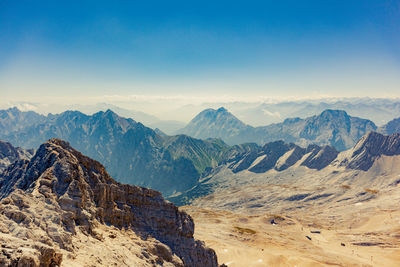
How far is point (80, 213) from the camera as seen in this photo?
4344 cm

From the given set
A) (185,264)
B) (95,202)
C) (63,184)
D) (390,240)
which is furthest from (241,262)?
(390,240)

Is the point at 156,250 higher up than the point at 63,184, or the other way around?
the point at 63,184

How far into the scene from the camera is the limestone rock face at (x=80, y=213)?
31388mm

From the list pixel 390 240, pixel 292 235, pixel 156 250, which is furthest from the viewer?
pixel 292 235

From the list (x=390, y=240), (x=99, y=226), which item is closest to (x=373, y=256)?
(x=390, y=240)

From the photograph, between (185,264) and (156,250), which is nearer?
(156,250)

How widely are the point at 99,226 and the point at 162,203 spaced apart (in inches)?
734

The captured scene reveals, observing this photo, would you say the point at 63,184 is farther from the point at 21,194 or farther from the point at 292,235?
the point at 292,235

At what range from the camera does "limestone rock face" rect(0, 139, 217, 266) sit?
103 ft

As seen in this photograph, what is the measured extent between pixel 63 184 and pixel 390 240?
21555 cm

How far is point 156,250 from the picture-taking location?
52281 millimetres

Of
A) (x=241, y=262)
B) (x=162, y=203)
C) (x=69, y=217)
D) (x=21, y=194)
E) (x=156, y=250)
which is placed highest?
(x=21, y=194)

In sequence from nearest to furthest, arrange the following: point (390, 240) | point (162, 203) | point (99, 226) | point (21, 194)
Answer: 1. point (21, 194)
2. point (99, 226)
3. point (162, 203)
4. point (390, 240)

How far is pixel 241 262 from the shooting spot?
113 metres
